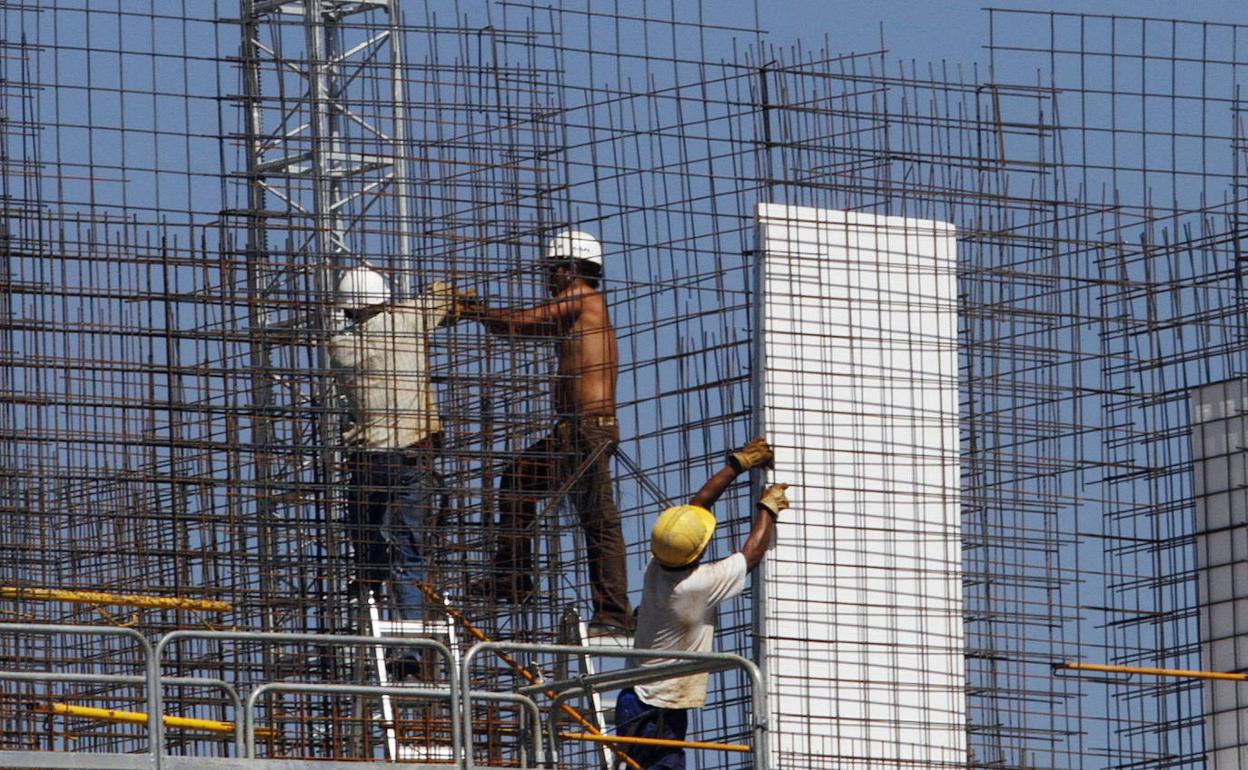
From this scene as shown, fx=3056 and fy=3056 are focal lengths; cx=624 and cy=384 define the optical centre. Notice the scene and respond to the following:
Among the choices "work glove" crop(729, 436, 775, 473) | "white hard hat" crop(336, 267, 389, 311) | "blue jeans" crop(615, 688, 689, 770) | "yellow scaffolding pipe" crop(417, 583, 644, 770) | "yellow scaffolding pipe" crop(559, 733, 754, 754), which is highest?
"white hard hat" crop(336, 267, 389, 311)

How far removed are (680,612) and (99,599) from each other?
162 inches

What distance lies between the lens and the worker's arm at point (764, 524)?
55.7 feet

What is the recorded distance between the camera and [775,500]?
17.4 metres

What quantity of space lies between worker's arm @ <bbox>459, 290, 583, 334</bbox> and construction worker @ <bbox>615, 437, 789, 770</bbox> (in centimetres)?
363

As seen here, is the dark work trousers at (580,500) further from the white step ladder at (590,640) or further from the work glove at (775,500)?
the work glove at (775,500)

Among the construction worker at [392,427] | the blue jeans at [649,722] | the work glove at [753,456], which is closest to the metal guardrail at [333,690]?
the blue jeans at [649,722]

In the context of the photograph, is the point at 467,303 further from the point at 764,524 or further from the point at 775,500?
the point at 764,524

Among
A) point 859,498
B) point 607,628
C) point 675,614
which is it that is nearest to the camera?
point 675,614

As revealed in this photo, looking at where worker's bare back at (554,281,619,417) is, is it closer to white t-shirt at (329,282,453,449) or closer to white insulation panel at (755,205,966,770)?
white t-shirt at (329,282,453,449)

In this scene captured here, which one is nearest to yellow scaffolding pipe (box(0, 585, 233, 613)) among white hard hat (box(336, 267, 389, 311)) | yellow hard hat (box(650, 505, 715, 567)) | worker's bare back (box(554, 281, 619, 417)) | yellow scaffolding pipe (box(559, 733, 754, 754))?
white hard hat (box(336, 267, 389, 311))

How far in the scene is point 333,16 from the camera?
29828 millimetres

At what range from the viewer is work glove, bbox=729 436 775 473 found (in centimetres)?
1788

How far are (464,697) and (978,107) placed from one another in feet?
27.2

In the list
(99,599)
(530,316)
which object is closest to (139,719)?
(99,599)
